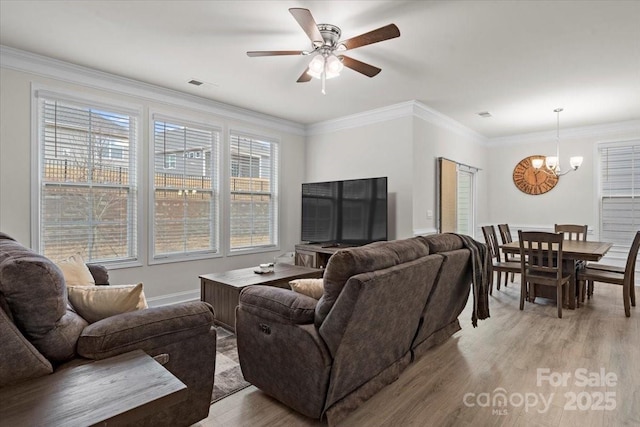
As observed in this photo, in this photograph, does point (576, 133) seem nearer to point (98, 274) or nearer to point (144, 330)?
point (144, 330)

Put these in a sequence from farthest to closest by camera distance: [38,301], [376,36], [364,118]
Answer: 1. [364,118]
2. [376,36]
3. [38,301]

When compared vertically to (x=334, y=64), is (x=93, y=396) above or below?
below

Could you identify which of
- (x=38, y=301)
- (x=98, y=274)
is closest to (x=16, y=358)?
(x=38, y=301)

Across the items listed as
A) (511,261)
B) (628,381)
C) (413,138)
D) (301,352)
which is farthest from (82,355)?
(511,261)

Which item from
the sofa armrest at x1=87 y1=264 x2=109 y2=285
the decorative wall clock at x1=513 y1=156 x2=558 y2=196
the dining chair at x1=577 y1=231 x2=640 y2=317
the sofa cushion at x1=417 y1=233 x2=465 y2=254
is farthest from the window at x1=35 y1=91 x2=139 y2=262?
Result: the decorative wall clock at x1=513 y1=156 x2=558 y2=196

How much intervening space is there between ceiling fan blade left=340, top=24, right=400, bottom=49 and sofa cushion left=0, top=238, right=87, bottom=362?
225 centimetres

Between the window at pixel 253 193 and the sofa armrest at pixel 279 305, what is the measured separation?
300 cm

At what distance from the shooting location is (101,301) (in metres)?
1.80

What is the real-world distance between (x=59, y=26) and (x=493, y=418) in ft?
13.9

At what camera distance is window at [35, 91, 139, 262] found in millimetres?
3521

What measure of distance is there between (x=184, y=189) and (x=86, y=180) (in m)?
1.10

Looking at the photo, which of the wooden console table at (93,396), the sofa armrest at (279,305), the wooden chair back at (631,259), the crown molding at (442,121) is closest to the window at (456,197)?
the crown molding at (442,121)

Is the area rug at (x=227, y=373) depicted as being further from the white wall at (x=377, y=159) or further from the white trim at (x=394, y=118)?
the white trim at (x=394, y=118)

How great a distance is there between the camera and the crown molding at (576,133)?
5648mm
